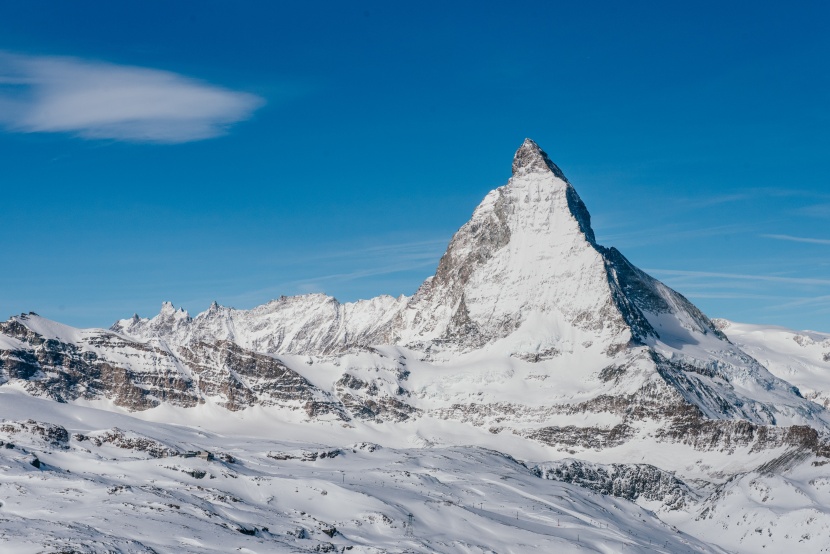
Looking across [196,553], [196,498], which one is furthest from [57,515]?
[196,498]

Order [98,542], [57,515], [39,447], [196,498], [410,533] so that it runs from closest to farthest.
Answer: [98,542]
[57,515]
[196,498]
[410,533]
[39,447]

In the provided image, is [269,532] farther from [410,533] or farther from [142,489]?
[410,533]

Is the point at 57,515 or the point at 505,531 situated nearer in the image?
the point at 57,515

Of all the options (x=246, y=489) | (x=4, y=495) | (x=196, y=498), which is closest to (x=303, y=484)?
(x=246, y=489)

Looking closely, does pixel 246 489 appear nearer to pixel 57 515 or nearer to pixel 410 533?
pixel 410 533

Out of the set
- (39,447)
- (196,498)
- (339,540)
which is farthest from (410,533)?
(39,447)

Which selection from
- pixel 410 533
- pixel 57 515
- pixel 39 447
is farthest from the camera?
pixel 39 447

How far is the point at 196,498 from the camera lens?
6467 inches

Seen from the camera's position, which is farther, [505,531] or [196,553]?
[505,531]

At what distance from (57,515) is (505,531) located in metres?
80.8

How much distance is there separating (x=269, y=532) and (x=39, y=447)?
56636 mm

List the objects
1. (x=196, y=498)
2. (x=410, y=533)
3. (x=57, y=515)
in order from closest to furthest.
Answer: (x=57, y=515) → (x=196, y=498) → (x=410, y=533)

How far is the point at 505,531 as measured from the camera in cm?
19412

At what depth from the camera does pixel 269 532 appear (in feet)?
503
